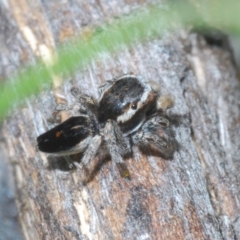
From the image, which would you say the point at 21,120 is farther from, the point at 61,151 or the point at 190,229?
the point at 190,229

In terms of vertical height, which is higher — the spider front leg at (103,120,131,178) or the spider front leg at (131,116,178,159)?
the spider front leg at (103,120,131,178)

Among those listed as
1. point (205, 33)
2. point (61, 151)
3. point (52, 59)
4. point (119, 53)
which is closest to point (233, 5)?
point (205, 33)

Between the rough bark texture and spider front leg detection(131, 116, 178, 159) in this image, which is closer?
the rough bark texture

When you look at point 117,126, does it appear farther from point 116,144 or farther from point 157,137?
point 157,137

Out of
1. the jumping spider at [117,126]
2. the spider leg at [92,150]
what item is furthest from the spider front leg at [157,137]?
the spider leg at [92,150]

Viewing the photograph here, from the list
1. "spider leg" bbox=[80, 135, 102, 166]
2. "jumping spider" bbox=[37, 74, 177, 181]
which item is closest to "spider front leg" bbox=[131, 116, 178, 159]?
"jumping spider" bbox=[37, 74, 177, 181]

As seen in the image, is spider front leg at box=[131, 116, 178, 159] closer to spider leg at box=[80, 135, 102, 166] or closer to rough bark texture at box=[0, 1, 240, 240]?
rough bark texture at box=[0, 1, 240, 240]

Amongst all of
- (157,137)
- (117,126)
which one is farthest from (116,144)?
(157,137)
